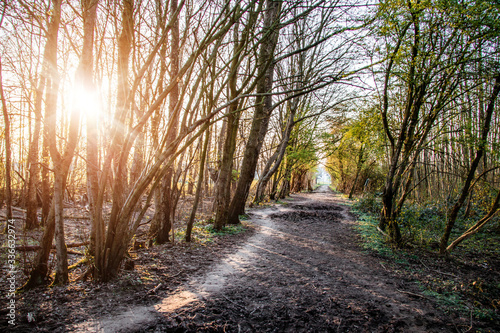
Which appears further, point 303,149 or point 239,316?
point 303,149

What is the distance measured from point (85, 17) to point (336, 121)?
17364 millimetres

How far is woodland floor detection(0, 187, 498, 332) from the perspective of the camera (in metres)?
2.18

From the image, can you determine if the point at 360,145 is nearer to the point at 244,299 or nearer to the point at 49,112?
the point at 244,299

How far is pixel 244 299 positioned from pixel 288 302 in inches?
20.9

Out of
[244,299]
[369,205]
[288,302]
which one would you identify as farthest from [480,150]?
[369,205]

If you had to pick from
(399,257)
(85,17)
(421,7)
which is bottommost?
(399,257)

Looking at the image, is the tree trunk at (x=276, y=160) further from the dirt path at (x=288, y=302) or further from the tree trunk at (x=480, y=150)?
the tree trunk at (x=480, y=150)

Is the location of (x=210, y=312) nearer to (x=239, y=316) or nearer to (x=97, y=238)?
(x=239, y=316)

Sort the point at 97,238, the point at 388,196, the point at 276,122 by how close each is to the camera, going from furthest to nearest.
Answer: the point at 276,122
the point at 388,196
the point at 97,238

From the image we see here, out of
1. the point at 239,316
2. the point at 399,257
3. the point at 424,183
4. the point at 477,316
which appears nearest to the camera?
the point at 239,316

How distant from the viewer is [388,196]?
573cm

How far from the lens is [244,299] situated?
2756mm

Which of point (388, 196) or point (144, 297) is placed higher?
point (388, 196)

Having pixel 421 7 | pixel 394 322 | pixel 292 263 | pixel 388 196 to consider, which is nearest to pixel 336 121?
pixel 388 196
